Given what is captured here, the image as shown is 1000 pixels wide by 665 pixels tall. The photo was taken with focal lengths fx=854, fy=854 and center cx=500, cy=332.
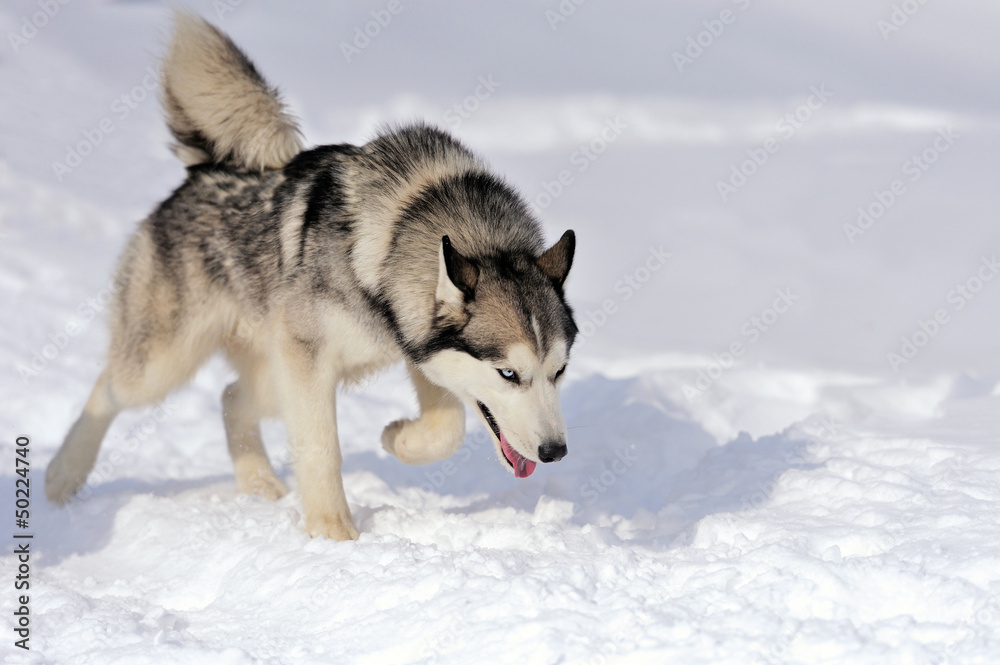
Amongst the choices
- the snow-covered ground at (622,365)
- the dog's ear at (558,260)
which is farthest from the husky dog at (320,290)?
the snow-covered ground at (622,365)

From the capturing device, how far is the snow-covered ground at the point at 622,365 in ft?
8.78

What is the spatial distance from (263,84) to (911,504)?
371 cm

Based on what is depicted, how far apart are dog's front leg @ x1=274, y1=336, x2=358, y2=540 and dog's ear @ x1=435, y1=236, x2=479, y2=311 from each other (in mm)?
894

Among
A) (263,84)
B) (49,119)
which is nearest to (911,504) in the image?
(263,84)

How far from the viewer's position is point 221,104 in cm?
442

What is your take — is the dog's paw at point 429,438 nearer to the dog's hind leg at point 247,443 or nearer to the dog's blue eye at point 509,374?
the dog's blue eye at point 509,374

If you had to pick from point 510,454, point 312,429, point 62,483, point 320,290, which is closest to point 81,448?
point 62,483

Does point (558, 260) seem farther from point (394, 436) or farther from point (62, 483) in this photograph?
point (62, 483)

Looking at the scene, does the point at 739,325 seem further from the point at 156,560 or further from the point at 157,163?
the point at 157,163

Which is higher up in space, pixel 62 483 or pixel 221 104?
pixel 221 104

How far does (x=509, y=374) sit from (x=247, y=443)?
7.82 ft

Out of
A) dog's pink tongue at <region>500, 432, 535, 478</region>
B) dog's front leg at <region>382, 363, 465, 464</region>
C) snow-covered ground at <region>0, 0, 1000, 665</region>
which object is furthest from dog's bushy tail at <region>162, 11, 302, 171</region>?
dog's pink tongue at <region>500, 432, 535, 478</region>

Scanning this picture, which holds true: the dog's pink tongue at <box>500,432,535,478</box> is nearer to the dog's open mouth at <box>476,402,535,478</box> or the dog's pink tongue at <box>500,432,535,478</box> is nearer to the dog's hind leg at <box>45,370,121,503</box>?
the dog's open mouth at <box>476,402,535,478</box>

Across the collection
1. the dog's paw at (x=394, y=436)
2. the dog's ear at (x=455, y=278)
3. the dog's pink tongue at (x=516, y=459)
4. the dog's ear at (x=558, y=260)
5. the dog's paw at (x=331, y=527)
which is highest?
the dog's ear at (x=558, y=260)
